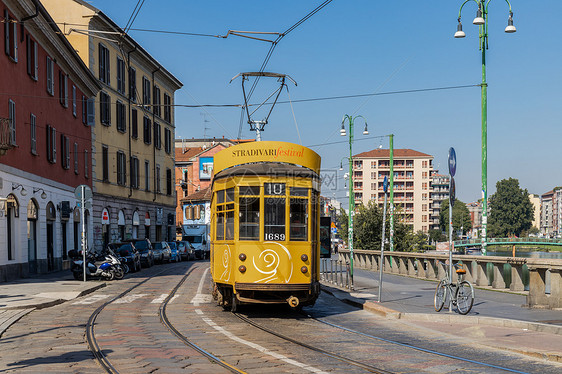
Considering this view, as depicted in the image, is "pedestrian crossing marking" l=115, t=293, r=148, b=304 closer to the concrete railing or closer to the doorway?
the concrete railing

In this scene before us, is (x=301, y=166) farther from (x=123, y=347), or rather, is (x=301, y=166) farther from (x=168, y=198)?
(x=168, y=198)

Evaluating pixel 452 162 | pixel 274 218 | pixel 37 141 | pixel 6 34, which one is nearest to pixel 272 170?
pixel 274 218

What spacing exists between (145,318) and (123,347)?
3937mm

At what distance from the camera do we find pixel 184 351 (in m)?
10.2

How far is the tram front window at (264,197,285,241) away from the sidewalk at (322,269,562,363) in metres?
2.87

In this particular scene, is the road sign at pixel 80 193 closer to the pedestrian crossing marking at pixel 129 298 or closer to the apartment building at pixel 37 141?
the apartment building at pixel 37 141

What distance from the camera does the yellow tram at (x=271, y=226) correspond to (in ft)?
47.3

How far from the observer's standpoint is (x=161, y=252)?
44.9m

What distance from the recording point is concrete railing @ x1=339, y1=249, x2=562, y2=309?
14.8 meters

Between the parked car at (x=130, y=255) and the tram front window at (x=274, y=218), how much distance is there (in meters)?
19.8

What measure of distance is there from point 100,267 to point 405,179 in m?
137

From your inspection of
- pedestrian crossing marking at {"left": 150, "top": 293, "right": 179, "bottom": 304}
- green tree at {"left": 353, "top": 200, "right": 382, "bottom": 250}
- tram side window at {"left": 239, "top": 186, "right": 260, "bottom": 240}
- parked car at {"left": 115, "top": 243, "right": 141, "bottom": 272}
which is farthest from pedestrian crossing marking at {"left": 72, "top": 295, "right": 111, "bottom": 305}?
green tree at {"left": 353, "top": 200, "right": 382, "bottom": 250}

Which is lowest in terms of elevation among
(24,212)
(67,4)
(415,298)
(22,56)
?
(415,298)

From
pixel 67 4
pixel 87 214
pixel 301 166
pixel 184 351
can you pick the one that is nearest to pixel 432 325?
pixel 301 166
